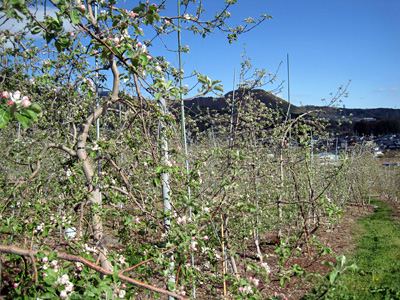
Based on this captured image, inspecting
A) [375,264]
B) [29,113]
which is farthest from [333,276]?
[375,264]

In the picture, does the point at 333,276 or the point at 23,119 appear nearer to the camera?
the point at 23,119

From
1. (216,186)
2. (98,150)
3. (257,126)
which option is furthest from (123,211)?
(257,126)

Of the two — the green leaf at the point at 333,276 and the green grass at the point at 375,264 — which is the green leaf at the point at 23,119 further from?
the green grass at the point at 375,264

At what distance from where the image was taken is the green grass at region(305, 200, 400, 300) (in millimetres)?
4719

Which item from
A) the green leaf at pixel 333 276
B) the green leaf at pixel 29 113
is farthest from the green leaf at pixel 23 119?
the green leaf at pixel 333 276

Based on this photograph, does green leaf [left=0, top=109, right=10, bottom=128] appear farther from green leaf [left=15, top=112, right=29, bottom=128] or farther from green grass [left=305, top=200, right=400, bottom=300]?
green grass [left=305, top=200, right=400, bottom=300]

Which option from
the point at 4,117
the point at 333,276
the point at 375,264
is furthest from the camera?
the point at 375,264

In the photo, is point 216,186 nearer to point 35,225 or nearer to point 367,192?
point 35,225

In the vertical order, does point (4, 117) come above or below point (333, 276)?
above

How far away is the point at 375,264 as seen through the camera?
19.5 feet

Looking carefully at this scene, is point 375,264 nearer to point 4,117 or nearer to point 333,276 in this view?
point 333,276

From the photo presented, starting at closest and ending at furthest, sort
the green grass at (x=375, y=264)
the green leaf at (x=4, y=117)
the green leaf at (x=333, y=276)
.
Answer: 1. the green leaf at (x=4, y=117)
2. the green leaf at (x=333, y=276)
3. the green grass at (x=375, y=264)

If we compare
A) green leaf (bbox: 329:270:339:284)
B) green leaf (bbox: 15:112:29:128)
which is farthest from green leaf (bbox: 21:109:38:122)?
green leaf (bbox: 329:270:339:284)

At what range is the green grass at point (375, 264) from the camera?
4719 mm
